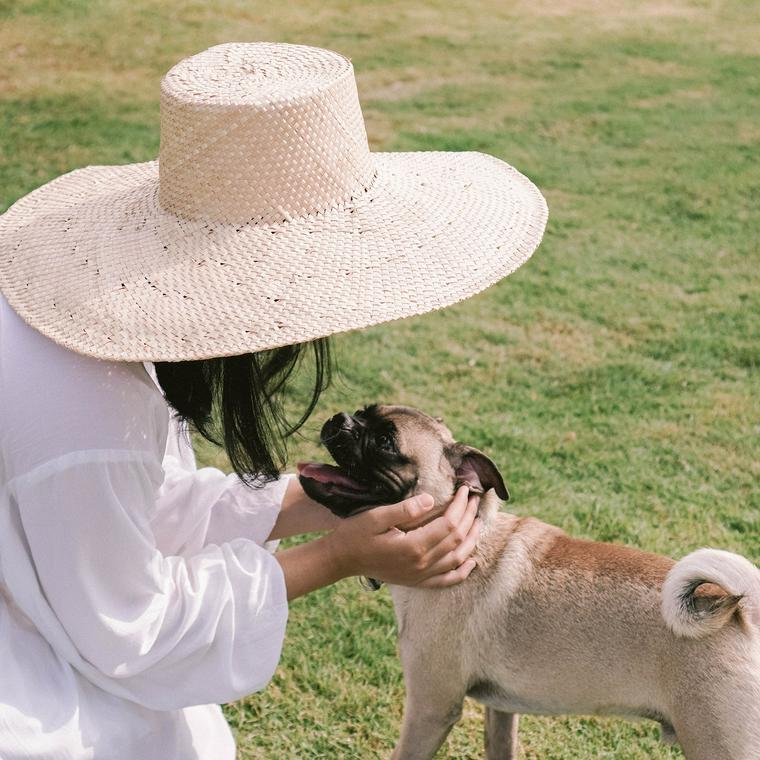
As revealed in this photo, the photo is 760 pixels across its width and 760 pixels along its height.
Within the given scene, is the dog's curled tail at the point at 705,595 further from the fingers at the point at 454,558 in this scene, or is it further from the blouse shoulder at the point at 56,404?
the blouse shoulder at the point at 56,404

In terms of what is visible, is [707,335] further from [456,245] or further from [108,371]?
[108,371]

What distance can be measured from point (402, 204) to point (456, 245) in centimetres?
20

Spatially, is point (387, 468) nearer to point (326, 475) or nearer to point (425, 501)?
point (326, 475)

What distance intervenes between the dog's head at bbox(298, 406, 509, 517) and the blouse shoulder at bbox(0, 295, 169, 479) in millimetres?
802

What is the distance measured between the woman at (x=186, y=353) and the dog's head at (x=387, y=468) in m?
0.36

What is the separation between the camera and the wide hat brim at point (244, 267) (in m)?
2.07

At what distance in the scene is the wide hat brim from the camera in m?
2.07

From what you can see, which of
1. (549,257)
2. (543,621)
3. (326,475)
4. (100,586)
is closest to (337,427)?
(326,475)

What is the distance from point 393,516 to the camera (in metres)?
2.50

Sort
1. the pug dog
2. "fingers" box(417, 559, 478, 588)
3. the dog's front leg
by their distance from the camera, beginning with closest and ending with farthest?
the pug dog
"fingers" box(417, 559, 478, 588)
the dog's front leg

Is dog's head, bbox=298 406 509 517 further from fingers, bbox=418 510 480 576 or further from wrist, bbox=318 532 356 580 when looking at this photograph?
wrist, bbox=318 532 356 580

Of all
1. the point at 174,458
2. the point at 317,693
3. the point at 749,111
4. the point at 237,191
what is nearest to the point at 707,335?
the point at 317,693

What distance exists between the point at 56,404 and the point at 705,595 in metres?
1.71

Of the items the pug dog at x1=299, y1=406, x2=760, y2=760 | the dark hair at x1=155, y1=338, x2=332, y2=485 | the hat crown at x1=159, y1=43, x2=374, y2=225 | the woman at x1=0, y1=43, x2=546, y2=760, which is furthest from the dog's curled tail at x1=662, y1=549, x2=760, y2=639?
the hat crown at x1=159, y1=43, x2=374, y2=225
